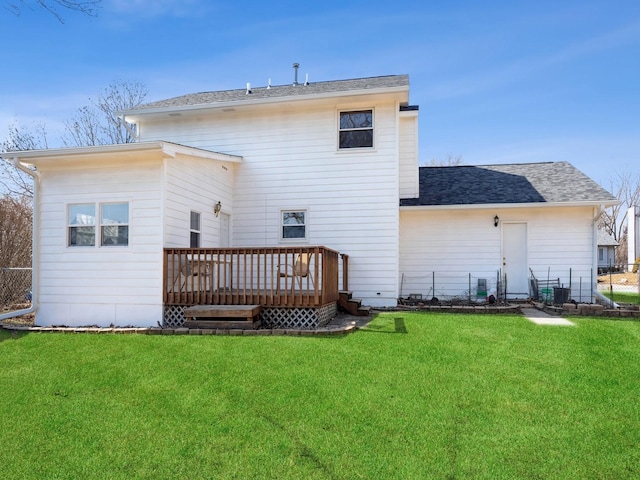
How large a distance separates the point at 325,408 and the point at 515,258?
33.7 feet

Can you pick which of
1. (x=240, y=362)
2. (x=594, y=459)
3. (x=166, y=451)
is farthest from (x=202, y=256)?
(x=594, y=459)

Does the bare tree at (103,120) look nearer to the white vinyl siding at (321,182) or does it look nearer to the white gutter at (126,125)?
the white gutter at (126,125)

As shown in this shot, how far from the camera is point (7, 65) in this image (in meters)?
8.37

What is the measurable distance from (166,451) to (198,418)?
0.59 meters

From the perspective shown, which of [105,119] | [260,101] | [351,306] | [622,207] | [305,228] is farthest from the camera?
[622,207]

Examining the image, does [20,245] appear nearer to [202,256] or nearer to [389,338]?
[202,256]

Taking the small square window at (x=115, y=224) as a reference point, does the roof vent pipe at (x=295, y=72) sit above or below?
above

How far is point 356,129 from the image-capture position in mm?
11359

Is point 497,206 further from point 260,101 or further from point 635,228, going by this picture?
point 260,101

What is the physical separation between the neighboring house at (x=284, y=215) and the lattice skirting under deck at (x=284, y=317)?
0.04 meters

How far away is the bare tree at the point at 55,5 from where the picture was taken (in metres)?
4.64

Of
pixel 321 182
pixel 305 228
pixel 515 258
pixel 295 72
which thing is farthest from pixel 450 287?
pixel 295 72

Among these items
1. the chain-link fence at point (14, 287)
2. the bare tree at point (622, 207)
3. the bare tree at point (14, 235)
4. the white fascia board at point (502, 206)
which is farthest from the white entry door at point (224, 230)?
the bare tree at point (622, 207)

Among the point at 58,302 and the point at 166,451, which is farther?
the point at 58,302
